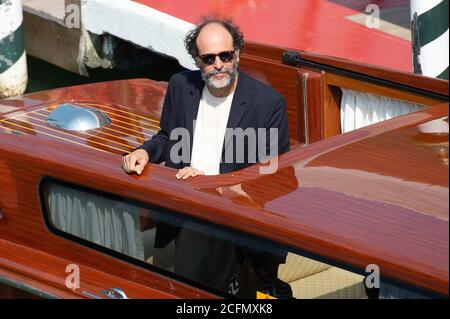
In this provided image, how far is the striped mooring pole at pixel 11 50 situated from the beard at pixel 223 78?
3.23 meters

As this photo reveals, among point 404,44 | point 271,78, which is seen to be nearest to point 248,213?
point 271,78

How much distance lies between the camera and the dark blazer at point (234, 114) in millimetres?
3670

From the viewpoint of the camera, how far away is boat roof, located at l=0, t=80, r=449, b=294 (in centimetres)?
275

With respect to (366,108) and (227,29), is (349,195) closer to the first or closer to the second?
(227,29)

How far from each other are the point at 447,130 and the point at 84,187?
1.20 metres

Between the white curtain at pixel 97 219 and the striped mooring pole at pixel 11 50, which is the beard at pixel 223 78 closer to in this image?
the white curtain at pixel 97 219

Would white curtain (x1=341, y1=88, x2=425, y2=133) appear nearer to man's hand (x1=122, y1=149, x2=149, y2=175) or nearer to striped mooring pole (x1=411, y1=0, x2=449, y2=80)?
striped mooring pole (x1=411, y1=0, x2=449, y2=80)

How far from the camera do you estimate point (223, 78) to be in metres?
3.65

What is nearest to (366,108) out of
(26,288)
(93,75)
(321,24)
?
(26,288)

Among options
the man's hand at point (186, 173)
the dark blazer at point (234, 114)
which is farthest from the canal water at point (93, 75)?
the man's hand at point (186, 173)

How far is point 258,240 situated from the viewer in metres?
3.05

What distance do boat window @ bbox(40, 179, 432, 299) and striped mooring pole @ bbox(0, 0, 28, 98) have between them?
3.16 m

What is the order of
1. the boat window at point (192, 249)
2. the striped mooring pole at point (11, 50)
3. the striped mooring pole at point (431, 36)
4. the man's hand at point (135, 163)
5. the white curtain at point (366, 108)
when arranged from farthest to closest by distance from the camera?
the striped mooring pole at point (11, 50) → the striped mooring pole at point (431, 36) → the white curtain at point (366, 108) → the man's hand at point (135, 163) → the boat window at point (192, 249)
